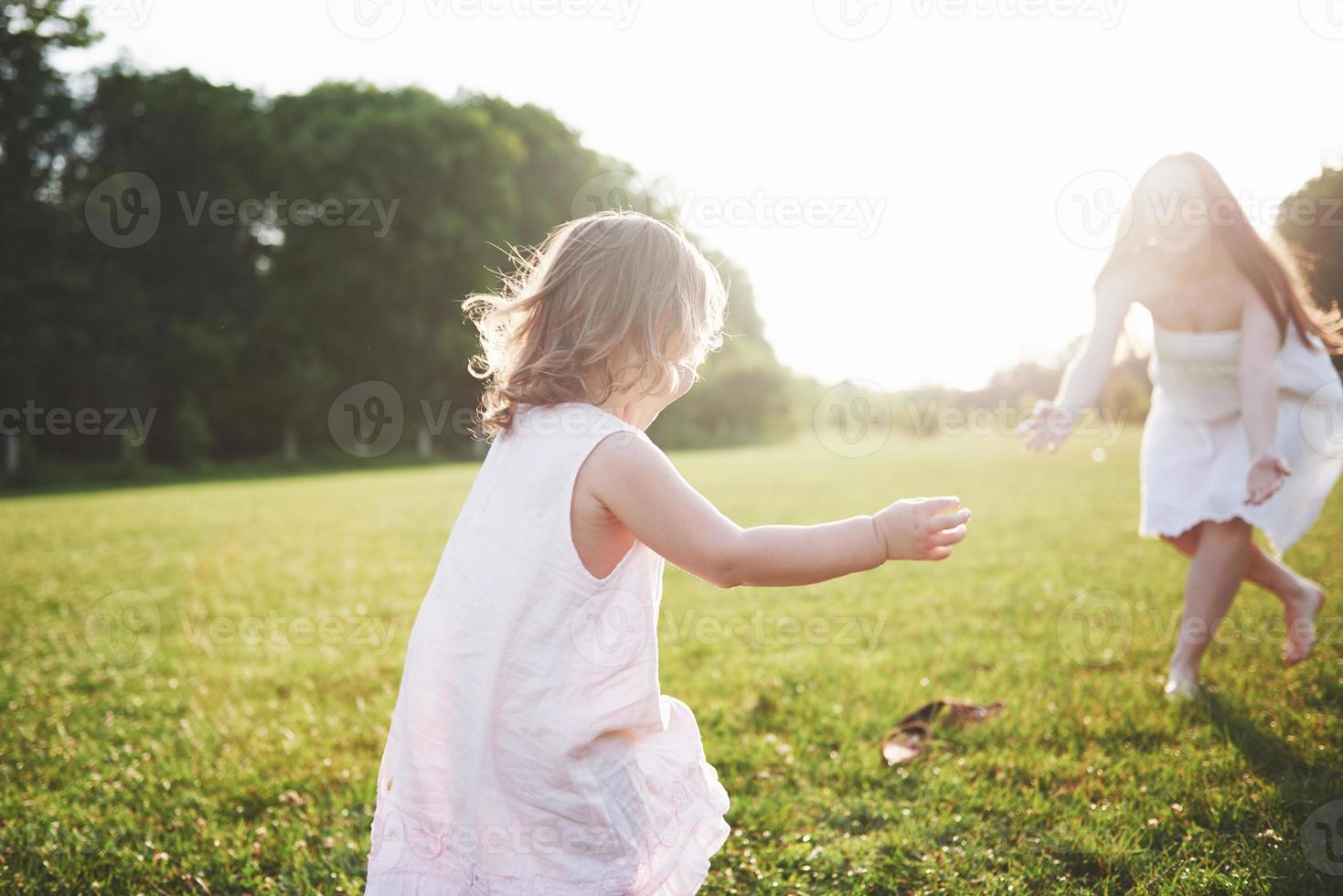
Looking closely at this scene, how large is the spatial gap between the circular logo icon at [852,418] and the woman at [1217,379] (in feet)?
97.9

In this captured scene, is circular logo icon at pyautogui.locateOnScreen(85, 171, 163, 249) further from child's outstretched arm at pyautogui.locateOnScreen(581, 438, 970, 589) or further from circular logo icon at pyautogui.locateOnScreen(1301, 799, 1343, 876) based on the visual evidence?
circular logo icon at pyautogui.locateOnScreen(1301, 799, 1343, 876)

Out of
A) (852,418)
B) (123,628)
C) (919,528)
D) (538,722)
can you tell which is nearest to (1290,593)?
(919,528)

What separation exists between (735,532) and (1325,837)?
1925 millimetres

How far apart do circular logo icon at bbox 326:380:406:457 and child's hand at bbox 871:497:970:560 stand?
29.3 metres

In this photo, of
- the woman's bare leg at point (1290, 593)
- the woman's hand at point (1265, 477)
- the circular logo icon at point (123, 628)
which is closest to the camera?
the woman's hand at point (1265, 477)

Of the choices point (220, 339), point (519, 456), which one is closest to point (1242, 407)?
point (519, 456)

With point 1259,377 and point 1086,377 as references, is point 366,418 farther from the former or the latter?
point 1259,377

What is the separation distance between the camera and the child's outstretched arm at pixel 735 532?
5.16ft

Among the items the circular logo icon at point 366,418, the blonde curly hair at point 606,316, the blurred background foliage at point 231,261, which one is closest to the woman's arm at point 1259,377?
the blonde curly hair at point 606,316

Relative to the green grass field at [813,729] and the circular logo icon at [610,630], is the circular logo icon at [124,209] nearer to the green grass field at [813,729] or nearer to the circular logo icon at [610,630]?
the green grass field at [813,729]

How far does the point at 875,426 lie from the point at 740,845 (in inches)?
1952

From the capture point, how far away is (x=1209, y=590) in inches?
131

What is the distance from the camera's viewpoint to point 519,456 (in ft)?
5.53

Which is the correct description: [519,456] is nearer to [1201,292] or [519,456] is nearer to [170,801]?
[170,801]
